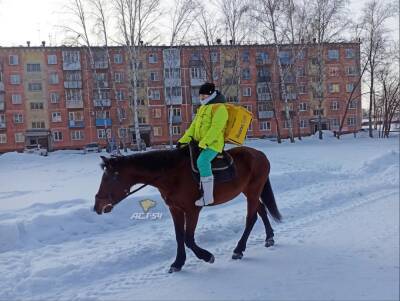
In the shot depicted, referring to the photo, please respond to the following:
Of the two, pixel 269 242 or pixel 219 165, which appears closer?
pixel 219 165

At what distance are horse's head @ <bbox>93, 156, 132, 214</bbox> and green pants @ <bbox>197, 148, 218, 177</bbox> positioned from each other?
33.5 inches

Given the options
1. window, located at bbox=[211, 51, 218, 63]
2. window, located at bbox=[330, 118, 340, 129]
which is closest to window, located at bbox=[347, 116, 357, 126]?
window, located at bbox=[330, 118, 340, 129]

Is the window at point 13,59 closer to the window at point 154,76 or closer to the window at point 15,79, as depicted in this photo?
the window at point 15,79

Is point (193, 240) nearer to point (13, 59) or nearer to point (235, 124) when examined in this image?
point (235, 124)

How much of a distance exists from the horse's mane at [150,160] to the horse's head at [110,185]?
0.05ft

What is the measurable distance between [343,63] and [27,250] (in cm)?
4686

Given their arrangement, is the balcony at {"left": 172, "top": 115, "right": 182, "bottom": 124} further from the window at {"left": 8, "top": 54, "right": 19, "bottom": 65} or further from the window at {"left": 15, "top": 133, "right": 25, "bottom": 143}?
the window at {"left": 8, "top": 54, "right": 19, "bottom": 65}

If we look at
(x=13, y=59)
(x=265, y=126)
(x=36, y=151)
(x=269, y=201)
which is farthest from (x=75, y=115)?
(x=269, y=201)

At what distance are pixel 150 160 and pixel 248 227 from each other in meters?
1.60

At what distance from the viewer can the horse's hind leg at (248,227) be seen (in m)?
4.80

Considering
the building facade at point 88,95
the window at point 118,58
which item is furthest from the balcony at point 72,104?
the window at point 118,58

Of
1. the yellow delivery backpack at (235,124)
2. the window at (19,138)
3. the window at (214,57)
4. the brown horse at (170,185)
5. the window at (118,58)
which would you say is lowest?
the window at (19,138)

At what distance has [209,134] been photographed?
443cm

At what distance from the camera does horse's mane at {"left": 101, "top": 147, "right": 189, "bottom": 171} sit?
14.7 feet
